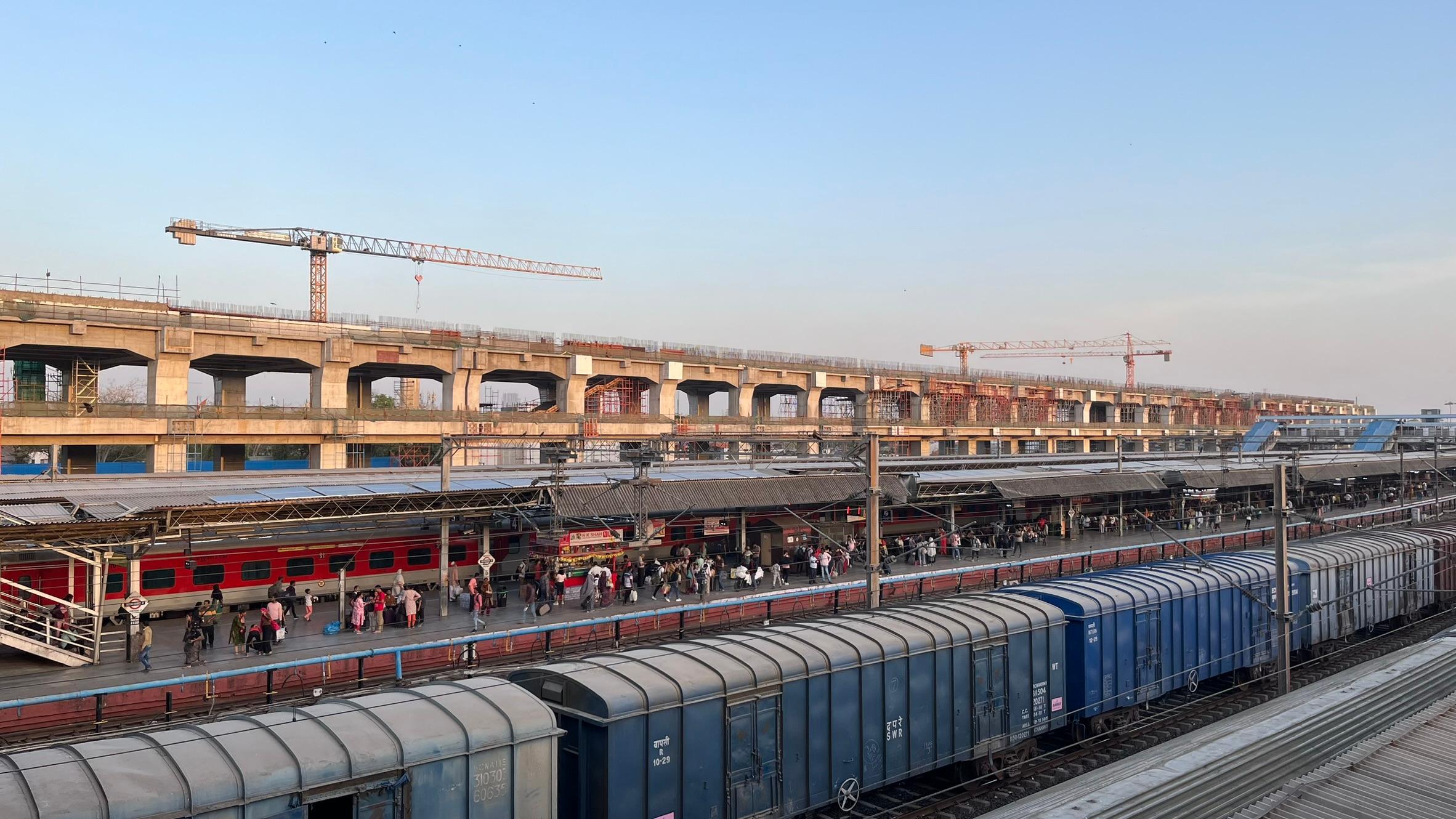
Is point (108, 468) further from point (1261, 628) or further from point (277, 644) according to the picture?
point (1261, 628)

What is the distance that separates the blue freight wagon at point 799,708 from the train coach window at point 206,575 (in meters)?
19.6

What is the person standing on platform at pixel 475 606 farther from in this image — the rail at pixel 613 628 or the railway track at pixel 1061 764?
the railway track at pixel 1061 764

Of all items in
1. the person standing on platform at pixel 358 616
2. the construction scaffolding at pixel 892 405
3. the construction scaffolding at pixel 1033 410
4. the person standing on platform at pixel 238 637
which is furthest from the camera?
the construction scaffolding at pixel 1033 410

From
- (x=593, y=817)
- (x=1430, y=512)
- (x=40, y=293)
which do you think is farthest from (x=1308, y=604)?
(x=40, y=293)

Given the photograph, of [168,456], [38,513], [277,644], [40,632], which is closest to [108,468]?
[168,456]

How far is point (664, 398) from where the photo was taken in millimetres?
67312

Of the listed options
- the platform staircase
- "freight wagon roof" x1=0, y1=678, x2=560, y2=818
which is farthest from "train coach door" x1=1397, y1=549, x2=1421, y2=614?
the platform staircase

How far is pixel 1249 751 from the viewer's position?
40.1 ft

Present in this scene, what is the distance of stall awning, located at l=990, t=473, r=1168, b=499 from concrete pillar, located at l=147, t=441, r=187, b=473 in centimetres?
4024

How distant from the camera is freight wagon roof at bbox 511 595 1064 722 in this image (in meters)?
12.1

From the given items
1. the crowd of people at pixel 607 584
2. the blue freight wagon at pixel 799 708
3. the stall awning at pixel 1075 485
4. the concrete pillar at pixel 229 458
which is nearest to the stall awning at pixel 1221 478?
the stall awning at pixel 1075 485

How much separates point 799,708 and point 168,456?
43682 mm

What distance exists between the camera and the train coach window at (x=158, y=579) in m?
27.1

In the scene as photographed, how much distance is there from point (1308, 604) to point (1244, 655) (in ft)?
11.1
